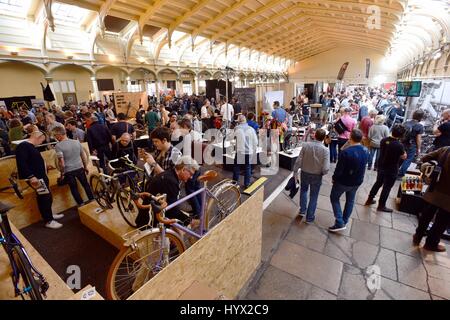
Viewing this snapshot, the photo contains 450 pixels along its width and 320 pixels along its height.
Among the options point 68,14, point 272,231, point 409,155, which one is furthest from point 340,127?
point 68,14

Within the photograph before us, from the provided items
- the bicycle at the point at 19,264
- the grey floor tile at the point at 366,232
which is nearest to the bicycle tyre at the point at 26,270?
the bicycle at the point at 19,264

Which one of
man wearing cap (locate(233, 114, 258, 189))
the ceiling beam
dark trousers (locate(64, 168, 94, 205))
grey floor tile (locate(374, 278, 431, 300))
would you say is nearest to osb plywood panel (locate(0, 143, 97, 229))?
dark trousers (locate(64, 168, 94, 205))

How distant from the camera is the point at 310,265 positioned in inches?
108

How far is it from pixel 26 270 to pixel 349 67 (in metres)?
33.1

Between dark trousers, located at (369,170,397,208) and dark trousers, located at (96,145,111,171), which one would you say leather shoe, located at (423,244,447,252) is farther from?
dark trousers, located at (96,145,111,171)

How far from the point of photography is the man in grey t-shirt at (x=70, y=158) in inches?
138

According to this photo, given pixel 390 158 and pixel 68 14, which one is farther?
pixel 68 14

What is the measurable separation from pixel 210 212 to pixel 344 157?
6.53 ft

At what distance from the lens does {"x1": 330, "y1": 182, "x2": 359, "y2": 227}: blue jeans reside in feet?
10.6

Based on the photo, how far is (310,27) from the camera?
1891 centimetres

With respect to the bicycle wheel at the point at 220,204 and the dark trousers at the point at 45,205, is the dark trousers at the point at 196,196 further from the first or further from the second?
the dark trousers at the point at 45,205

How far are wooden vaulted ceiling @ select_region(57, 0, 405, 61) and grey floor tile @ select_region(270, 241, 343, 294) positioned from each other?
31.5ft

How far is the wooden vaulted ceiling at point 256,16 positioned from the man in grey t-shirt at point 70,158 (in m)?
8.48

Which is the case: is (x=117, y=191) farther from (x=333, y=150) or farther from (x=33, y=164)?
(x=333, y=150)
